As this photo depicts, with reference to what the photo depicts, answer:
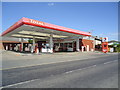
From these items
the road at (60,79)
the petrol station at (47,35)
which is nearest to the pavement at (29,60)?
the road at (60,79)

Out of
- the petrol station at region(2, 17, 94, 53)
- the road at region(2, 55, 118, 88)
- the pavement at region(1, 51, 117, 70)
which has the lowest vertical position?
the pavement at region(1, 51, 117, 70)

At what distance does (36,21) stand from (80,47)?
2178 centimetres

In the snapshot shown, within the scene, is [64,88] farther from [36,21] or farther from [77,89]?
[36,21]

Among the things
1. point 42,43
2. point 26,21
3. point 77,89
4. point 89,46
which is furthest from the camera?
point 42,43

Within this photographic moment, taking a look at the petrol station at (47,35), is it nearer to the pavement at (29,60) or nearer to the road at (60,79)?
the pavement at (29,60)

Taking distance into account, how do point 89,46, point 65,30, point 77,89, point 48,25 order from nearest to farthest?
point 77,89
point 48,25
point 65,30
point 89,46

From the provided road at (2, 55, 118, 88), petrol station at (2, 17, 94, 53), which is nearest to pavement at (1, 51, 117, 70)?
road at (2, 55, 118, 88)

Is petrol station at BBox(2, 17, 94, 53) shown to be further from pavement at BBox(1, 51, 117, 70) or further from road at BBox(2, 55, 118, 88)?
road at BBox(2, 55, 118, 88)

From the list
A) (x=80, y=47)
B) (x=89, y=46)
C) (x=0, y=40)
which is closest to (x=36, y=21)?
(x=80, y=47)

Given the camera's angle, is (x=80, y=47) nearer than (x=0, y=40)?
Answer: Yes

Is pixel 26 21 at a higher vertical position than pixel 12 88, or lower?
higher

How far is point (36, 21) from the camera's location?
1927 cm

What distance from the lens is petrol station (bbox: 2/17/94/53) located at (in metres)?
19.8

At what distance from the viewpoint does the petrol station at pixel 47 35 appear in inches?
780
